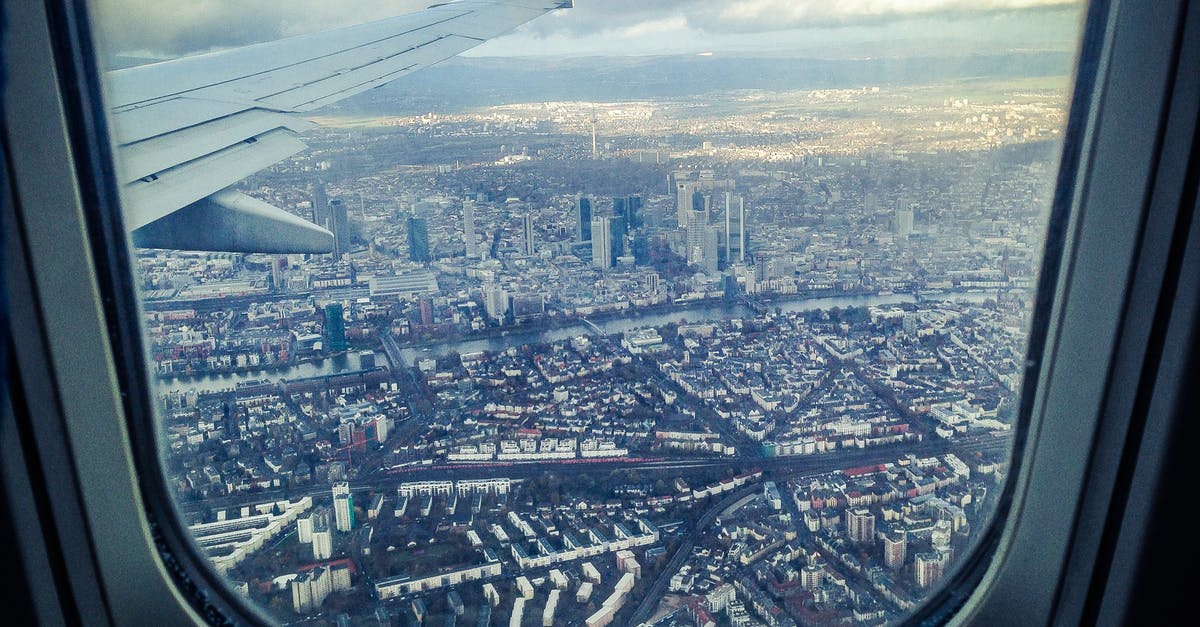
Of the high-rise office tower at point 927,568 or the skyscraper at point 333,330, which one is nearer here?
the skyscraper at point 333,330

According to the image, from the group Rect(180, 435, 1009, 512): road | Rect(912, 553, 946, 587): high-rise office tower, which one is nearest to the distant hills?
Rect(180, 435, 1009, 512): road

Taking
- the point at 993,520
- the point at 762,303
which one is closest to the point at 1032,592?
the point at 993,520

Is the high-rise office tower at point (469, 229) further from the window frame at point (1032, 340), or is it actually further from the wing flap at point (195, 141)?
the window frame at point (1032, 340)

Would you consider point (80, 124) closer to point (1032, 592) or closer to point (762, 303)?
point (762, 303)

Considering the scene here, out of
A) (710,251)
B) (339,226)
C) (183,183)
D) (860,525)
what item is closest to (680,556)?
(860,525)

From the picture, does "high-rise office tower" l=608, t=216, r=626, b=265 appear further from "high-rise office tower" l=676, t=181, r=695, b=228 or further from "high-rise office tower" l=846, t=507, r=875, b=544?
"high-rise office tower" l=846, t=507, r=875, b=544

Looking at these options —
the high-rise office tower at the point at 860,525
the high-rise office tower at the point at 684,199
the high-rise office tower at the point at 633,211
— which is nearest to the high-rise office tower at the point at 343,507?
the high-rise office tower at the point at 633,211
